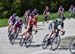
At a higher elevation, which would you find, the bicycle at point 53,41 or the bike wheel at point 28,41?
the bicycle at point 53,41

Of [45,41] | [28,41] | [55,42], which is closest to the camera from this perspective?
[55,42]

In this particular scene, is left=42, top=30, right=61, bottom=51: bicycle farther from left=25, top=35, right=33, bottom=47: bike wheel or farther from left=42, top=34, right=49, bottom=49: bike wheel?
left=25, top=35, right=33, bottom=47: bike wheel

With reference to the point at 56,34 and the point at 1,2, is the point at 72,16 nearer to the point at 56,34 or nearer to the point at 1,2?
the point at 1,2

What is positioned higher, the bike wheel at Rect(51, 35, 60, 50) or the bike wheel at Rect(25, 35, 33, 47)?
the bike wheel at Rect(51, 35, 60, 50)

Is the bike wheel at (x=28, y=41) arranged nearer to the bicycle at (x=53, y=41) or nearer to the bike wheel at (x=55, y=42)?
the bicycle at (x=53, y=41)

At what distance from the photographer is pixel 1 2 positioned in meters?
54.5

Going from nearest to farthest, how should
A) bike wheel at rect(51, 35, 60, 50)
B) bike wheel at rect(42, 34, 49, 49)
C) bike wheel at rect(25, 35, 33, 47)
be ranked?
bike wheel at rect(51, 35, 60, 50)
bike wheel at rect(42, 34, 49, 49)
bike wheel at rect(25, 35, 33, 47)

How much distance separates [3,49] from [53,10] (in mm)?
34983

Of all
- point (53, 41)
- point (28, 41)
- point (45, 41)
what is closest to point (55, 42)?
point (53, 41)

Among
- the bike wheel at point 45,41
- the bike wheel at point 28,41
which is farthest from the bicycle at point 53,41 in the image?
the bike wheel at point 28,41

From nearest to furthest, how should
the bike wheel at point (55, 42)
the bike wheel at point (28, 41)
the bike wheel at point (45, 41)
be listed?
the bike wheel at point (55, 42)
the bike wheel at point (45, 41)
the bike wheel at point (28, 41)

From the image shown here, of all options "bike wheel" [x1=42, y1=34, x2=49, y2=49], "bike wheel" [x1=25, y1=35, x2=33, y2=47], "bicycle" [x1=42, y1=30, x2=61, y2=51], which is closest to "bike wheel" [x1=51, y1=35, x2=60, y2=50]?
"bicycle" [x1=42, y1=30, x2=61, y2=51]

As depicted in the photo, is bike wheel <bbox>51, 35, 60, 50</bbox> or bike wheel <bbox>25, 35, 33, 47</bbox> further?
bike wheel <bbox>25, 35, 33, 47</bbox>

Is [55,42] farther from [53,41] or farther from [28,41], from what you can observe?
[28,41]
